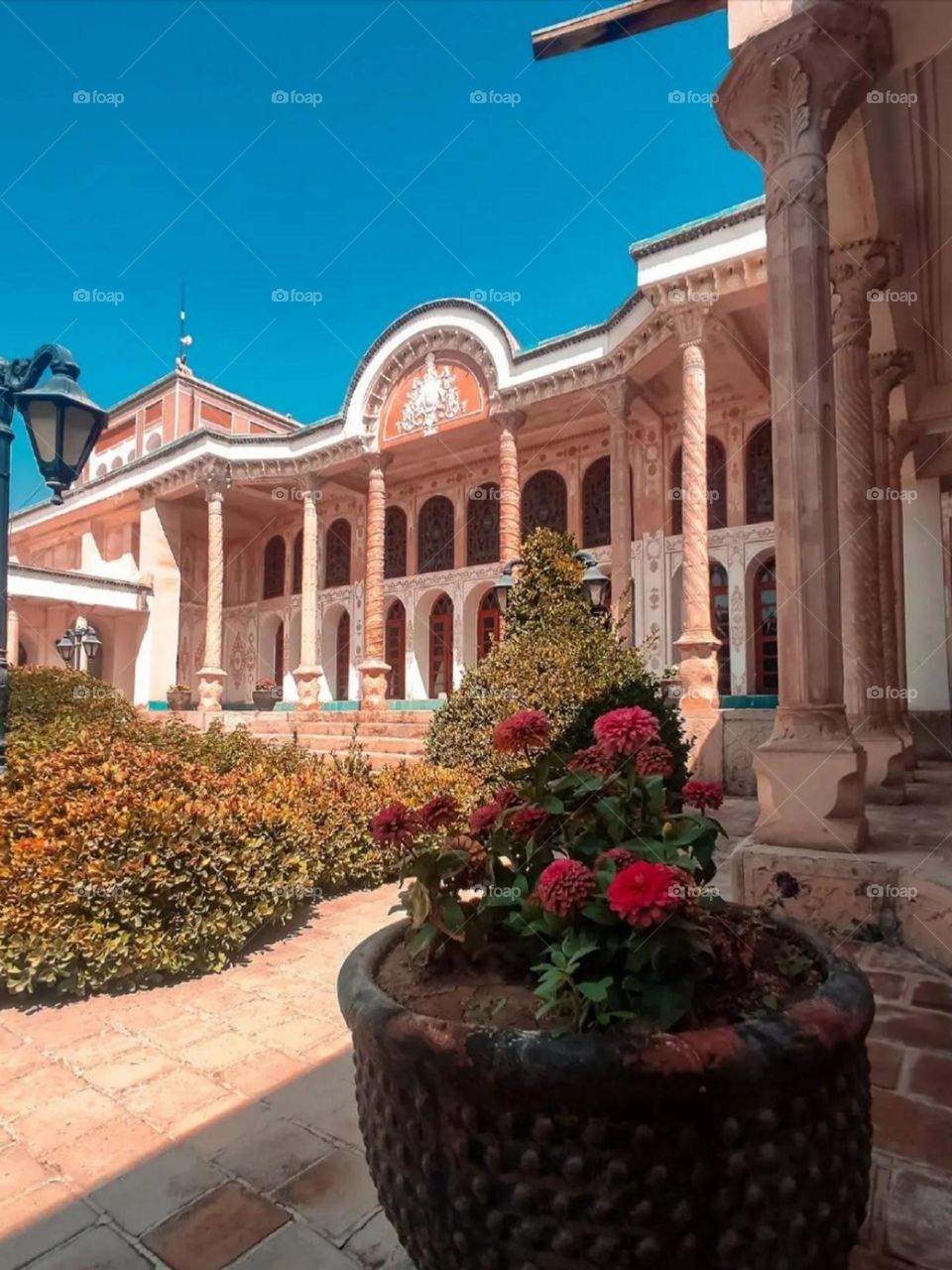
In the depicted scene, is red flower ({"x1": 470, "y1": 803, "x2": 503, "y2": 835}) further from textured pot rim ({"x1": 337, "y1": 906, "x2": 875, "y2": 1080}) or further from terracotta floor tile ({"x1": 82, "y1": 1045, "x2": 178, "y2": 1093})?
terracotta floor tile ({"x1": 82, "y1": 1045, "x2": 178, "y2": 1093})

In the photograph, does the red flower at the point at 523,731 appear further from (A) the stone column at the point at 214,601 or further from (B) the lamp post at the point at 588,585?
(A) the stone column at the point at 214,601

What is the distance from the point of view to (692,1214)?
1237 mm

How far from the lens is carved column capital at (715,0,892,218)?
13.0 ft

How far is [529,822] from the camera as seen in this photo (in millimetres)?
1784

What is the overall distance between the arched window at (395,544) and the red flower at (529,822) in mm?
18477

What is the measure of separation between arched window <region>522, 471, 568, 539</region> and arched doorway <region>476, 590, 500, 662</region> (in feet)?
6.03

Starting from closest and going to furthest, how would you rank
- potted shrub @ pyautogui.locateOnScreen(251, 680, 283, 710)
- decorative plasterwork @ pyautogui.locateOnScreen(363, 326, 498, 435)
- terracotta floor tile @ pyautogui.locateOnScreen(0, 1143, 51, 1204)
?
terracotta floor tile @ pyautogui.locateOnScreen(0, 1143, 51, 1204) < decorative plasterwork @ pyautogui.locateOnScreen(363, 326, 498, 435) < potted shrub @ pyautogui.locateOnScreen(251, 680, 283, 710)

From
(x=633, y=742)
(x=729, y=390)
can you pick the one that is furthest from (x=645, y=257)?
(x=633, y=742)

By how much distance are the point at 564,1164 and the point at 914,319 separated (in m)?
8.29

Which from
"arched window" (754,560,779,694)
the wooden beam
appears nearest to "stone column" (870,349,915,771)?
the wooden beam

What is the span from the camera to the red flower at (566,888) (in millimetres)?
1433

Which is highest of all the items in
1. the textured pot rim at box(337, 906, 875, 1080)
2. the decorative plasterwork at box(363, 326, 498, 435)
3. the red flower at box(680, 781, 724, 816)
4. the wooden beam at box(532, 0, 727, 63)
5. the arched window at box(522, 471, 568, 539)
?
the decorative plasterwork at box(363, 326, 498, 435)

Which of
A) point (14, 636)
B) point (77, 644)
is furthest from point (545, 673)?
point (14, 636)

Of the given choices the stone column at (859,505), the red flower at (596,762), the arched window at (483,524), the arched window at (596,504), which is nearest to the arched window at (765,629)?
the arched window at (596,504)
